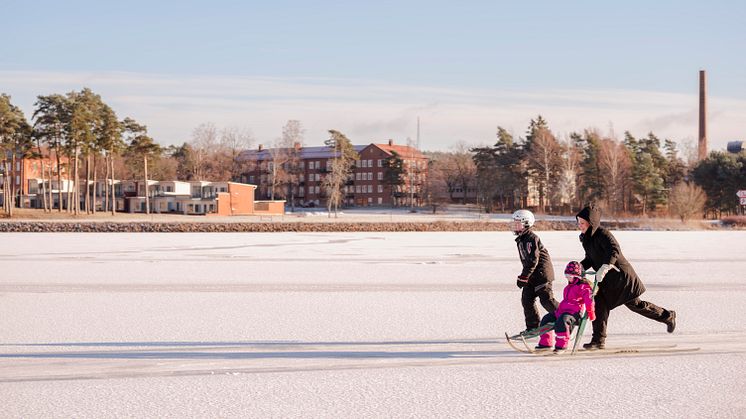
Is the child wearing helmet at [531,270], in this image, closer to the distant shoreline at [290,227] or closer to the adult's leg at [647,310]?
the adult's leg at [647,310]

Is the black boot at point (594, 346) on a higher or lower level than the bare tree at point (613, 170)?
lower

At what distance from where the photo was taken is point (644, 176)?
73625 millimetres

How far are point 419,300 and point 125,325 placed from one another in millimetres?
5093

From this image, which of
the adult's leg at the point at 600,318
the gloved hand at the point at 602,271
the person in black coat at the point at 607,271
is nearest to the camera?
the gloved hand at the point at 602,271

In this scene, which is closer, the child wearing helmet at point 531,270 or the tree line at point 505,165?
the child wearing helmet at point 531,270

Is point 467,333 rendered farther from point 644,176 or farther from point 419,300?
point 644,176

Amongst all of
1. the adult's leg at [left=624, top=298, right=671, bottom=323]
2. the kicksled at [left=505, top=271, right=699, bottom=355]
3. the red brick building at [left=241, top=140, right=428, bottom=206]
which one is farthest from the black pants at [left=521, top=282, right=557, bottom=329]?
the red brick building at [left=241, top=140, right=428, bottom=206]

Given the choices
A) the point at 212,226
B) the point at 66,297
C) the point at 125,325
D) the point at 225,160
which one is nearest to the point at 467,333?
the point at 125,325

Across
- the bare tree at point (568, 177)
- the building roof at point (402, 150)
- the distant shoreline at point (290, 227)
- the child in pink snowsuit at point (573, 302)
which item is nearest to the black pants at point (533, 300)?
the child in pink snowsuit at point (573, 302)

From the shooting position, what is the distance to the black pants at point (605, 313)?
7.80 m

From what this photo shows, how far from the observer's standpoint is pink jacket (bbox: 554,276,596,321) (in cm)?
742

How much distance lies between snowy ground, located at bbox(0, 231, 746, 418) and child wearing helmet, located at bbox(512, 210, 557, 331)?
24.3 inches

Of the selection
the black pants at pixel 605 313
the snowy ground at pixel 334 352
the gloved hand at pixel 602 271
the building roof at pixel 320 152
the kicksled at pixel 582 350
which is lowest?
the snowy ground at pixel 334 352

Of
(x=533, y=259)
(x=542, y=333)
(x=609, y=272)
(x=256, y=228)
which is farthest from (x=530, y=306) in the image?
(x=256, y=228)
